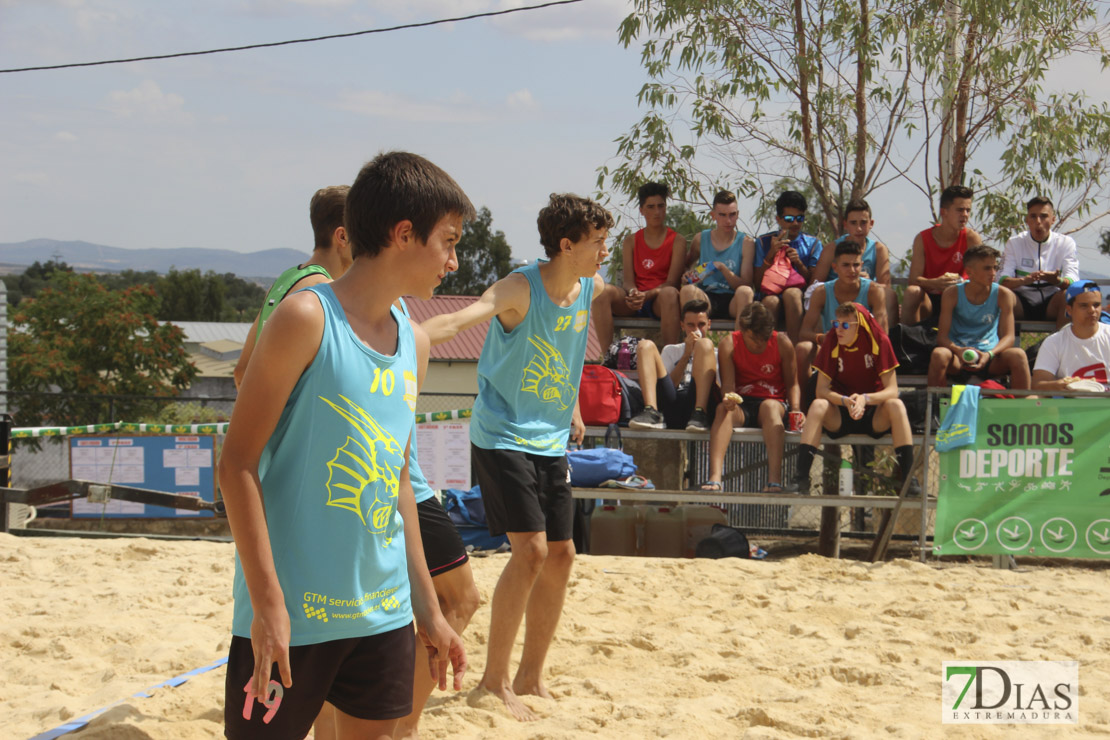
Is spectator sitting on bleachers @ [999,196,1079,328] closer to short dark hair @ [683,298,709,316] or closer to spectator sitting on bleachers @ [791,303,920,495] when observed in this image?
spectator sitting on bleachers @ [791,303,920,495]

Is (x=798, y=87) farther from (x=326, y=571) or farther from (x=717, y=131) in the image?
(x=326, y=571)

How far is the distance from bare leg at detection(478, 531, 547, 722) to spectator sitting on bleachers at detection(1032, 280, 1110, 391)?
4.82 meters

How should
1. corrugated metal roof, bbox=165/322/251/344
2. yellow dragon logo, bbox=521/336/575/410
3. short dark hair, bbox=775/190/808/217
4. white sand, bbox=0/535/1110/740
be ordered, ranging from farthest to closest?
corrugated metal roof, bbox=165/322/251/344, short dark hair, bbox=775/190/808/217, yellow dragon logo, bbox=521/336/575/410, white sand, bbox=0/535/1110/740

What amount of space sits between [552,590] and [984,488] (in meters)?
3.96

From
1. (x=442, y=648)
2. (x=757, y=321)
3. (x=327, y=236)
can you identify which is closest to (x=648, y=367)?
(x=757, y=321)

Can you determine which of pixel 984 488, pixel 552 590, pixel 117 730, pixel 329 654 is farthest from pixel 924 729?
pixel 984 488

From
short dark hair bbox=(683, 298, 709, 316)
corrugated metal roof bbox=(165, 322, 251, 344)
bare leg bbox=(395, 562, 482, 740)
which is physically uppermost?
corrugated metal roof bbox=(165, 322, 251, 344)

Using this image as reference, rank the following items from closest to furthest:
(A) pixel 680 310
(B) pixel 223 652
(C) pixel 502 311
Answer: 1. (C) pixel 502 311
2. (B) pixel 223 652
3. (A) pixel 680 310

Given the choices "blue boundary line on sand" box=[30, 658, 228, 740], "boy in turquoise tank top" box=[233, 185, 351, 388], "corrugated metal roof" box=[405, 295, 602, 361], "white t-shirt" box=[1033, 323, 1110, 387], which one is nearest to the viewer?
"boy in turquoise tank top" box=[233, 185, 351, 388]

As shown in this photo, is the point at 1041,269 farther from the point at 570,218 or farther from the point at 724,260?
the point at 570,218

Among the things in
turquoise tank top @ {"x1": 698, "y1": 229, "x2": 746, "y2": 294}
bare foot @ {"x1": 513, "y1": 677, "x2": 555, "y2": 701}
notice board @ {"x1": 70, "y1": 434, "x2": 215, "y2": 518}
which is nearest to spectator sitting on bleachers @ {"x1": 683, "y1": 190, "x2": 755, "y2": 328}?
turquoise tank top @ {"x1": 698, "y1": 229, "x2": 746, "y2": 294}

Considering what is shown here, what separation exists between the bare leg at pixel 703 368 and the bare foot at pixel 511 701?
156 inches

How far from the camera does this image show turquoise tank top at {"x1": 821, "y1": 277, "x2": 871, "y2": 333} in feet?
24.9

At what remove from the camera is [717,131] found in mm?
11578
